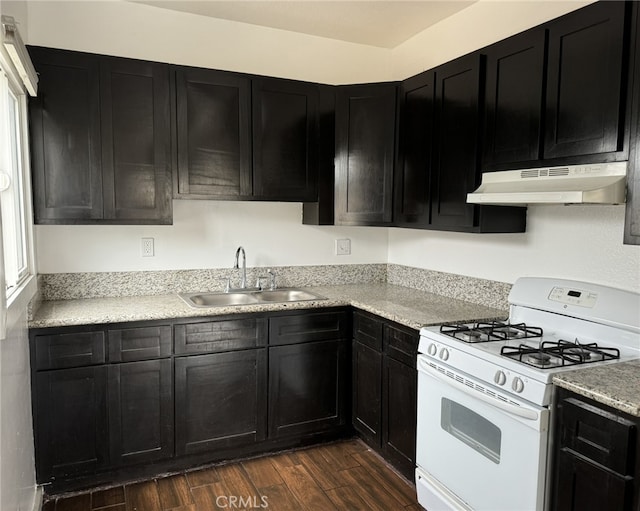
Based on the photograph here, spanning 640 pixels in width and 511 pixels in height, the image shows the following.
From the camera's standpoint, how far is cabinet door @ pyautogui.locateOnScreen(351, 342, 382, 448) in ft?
8.88

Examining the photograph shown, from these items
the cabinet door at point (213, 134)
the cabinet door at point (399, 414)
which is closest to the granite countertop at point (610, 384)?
the cabinet door at point (399, 414)

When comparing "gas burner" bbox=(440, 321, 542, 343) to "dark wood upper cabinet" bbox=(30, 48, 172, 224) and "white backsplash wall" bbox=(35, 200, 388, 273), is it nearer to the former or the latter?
"white backsplash wall" bbox=(35, 200, 388, 273)

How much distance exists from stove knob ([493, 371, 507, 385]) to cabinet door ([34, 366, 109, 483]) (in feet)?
6.10

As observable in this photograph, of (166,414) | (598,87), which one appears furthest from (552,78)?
(166,414)

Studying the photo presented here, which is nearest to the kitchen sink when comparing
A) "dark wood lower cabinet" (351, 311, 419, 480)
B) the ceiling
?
"dark wood lower cabinet" (351, 311, 419, 480)

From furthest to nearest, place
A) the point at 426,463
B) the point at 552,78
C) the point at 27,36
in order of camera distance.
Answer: the point at 27,36, the point at 426,463, the point at 552,78

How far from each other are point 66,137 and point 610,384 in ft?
8.69

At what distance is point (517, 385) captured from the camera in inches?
68.3

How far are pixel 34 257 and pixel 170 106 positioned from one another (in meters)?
1.09

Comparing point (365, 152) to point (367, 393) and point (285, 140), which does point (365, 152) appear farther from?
point (367, 393)

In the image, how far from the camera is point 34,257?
2504 millimetres

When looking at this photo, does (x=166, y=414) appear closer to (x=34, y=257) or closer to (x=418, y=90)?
(x=34, y=257)

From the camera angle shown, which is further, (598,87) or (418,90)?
(418,90)

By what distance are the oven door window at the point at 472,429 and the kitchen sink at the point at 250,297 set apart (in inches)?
42.8
